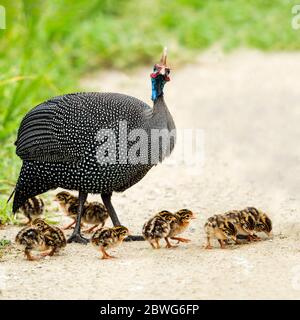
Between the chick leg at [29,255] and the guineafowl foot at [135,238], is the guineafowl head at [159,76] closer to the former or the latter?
the guineafowl foot at [135,238]

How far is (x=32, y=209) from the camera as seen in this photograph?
656 centimetres

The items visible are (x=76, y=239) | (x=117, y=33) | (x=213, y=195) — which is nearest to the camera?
(x=76, y=239)

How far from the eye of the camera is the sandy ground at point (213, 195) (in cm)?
505

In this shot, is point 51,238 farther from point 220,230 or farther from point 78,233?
point 220,230

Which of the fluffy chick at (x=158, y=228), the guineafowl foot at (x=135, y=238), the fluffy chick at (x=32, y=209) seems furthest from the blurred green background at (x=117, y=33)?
the fluffy chick at (x=158, y=228)

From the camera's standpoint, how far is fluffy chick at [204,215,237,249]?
583cm

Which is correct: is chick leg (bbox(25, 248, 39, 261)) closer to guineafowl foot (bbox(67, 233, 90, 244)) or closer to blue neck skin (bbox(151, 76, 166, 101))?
guineafowl foot (bbox(67, 233, 90, 244))

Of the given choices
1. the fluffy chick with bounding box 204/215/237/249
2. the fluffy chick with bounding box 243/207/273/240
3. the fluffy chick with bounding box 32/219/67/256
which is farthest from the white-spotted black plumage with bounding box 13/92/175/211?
the fluffy chick with bounding box 243/207/273/240

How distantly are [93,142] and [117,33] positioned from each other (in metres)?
5.93

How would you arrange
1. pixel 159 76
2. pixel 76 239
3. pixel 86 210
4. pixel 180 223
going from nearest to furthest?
pixel 180 223
pixel 159 76
pixel 76 239
pixel 86 210

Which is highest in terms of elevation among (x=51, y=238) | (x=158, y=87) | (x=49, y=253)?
(x=158, y=87)

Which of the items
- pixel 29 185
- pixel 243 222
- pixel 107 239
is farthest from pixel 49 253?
pixel 243 222

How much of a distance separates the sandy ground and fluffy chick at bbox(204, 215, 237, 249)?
0.31 feet

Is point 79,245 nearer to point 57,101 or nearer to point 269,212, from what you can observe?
point 57,101
